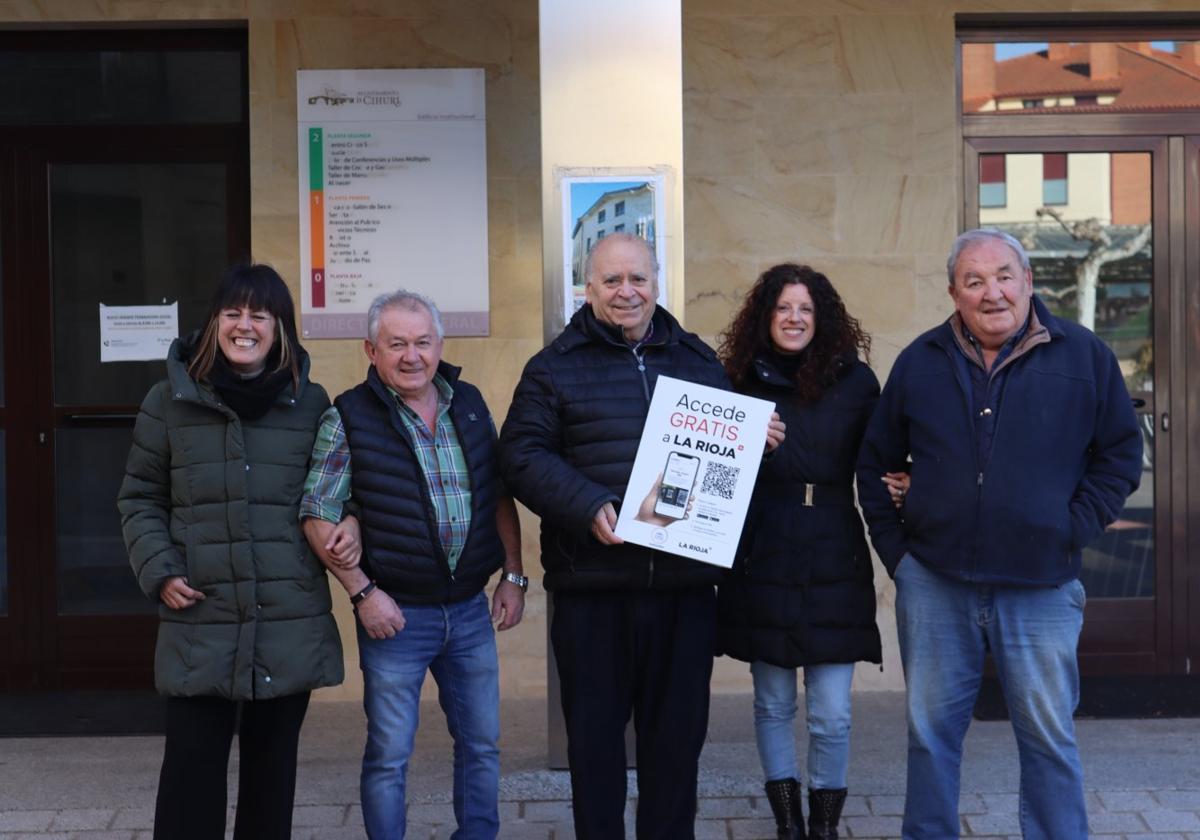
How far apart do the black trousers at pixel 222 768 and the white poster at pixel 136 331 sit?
9.80ft

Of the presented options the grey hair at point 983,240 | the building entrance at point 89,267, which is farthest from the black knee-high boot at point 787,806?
the building entrance at point 89,267

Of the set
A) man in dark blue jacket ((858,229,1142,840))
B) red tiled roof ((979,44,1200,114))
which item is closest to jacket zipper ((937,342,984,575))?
man in dark blue jacket ((858,229,1142,840))

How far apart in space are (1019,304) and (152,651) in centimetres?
420

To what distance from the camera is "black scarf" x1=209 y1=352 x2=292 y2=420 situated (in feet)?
12.0

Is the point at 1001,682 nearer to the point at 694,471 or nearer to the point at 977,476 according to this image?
the point at 977,476

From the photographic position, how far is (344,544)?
12.2ft

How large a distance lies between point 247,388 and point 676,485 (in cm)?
114

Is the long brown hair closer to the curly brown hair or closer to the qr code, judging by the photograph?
the qr code

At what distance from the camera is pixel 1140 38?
20.9 ft

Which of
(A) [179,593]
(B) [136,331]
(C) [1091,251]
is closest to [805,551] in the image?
(A) [179,593]

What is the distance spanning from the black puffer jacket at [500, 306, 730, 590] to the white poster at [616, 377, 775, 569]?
5cm

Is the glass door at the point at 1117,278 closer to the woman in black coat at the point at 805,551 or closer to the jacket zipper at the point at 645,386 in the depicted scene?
the woman in black coat at the point at 805,551

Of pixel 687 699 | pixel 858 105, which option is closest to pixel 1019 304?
pixel 687 699

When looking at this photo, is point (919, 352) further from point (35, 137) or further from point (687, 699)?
point (35, 137)
